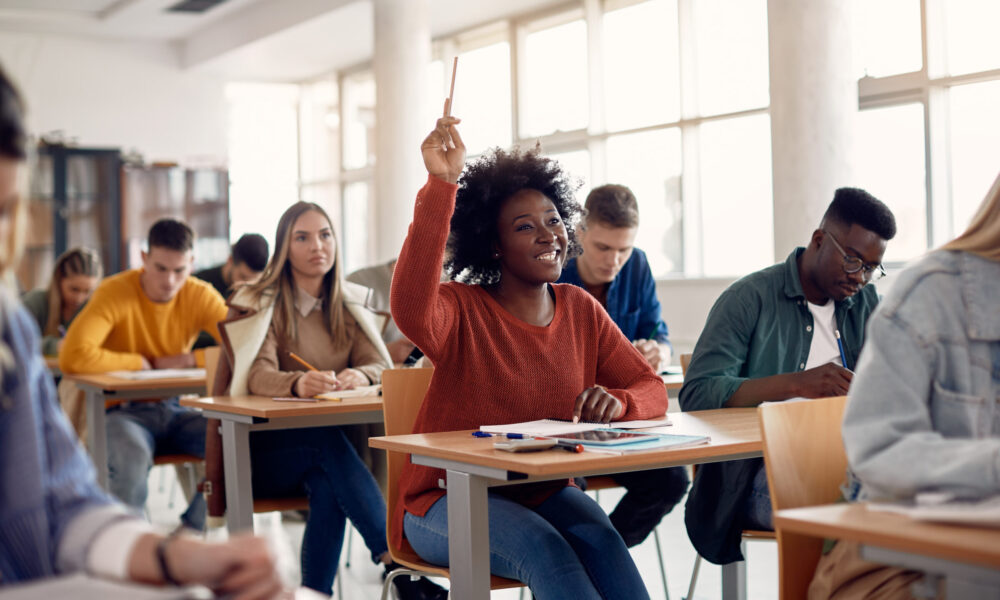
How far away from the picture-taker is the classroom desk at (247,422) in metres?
2.92

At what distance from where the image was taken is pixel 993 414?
4.67 feet

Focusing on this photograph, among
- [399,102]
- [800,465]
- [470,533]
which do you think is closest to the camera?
[800,465]

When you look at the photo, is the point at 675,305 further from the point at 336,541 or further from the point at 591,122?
the point at 336,541

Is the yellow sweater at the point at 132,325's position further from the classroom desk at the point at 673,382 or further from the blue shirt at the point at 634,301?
the classroom desk at the point at 673,382

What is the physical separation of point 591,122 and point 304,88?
4.45 m

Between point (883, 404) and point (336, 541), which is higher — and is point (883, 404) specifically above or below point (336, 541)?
above

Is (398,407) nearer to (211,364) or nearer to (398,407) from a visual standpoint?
(398,407)

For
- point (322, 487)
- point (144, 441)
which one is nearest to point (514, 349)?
point (322, 487)

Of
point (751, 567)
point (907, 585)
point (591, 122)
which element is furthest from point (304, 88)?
point (907, 585)

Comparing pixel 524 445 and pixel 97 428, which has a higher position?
pixel 524 445

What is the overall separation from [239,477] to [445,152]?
1321mm

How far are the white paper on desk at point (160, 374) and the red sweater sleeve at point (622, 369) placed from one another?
1.95m

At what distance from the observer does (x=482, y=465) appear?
1.83 m

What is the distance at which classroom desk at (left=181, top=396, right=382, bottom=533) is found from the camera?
292 centimetres
